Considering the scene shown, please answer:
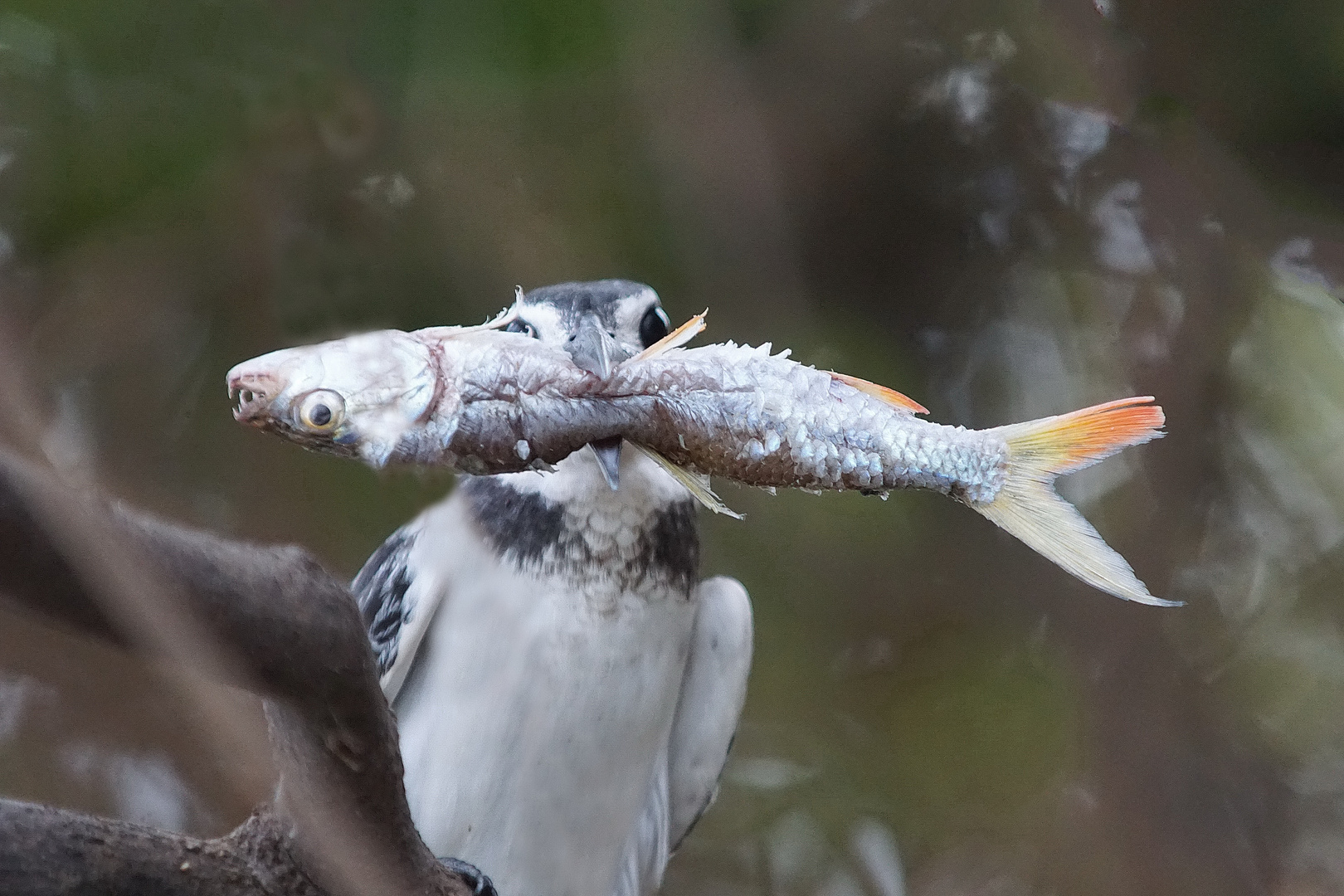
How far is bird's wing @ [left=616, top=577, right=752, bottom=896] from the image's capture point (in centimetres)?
165

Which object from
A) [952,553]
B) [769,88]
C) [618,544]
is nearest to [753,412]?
[618,544]

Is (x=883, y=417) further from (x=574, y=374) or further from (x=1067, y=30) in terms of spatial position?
(x=1067, y=30)

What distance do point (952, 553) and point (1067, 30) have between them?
80 cm

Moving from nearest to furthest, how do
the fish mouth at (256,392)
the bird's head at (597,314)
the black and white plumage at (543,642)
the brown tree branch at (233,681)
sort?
1. the brown tree branch at (233,681)
2. the fish mouth at (256,392)
3. the bird's head at (597,314)
4. the black and white plumage at (543,642)

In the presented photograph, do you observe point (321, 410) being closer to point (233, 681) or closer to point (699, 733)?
point (233, 681)

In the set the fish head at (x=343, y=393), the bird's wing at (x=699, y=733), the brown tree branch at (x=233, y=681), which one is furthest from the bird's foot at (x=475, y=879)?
the fish head at (x=343, y=393)

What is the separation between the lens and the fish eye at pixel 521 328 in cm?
132

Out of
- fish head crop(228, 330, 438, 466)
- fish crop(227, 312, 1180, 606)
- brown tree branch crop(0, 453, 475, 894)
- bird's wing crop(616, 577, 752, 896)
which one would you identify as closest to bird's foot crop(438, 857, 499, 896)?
brown tree branch crop(0, 453, 475, 894)

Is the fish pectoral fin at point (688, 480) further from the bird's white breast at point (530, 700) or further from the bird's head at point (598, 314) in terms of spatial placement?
the bird's white breast at point (530, 700)

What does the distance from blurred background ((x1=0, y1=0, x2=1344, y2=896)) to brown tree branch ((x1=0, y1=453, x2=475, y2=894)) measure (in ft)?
2.17

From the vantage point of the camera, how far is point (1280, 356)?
178 centimetres

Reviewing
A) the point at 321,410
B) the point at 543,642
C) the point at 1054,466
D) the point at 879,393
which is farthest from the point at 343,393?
the point at 543,642

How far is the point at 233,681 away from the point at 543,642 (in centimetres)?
69

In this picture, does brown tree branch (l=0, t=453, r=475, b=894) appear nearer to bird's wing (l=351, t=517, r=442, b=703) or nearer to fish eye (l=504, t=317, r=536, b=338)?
bird's wing (l=351, t=517, r=442, b=703)
